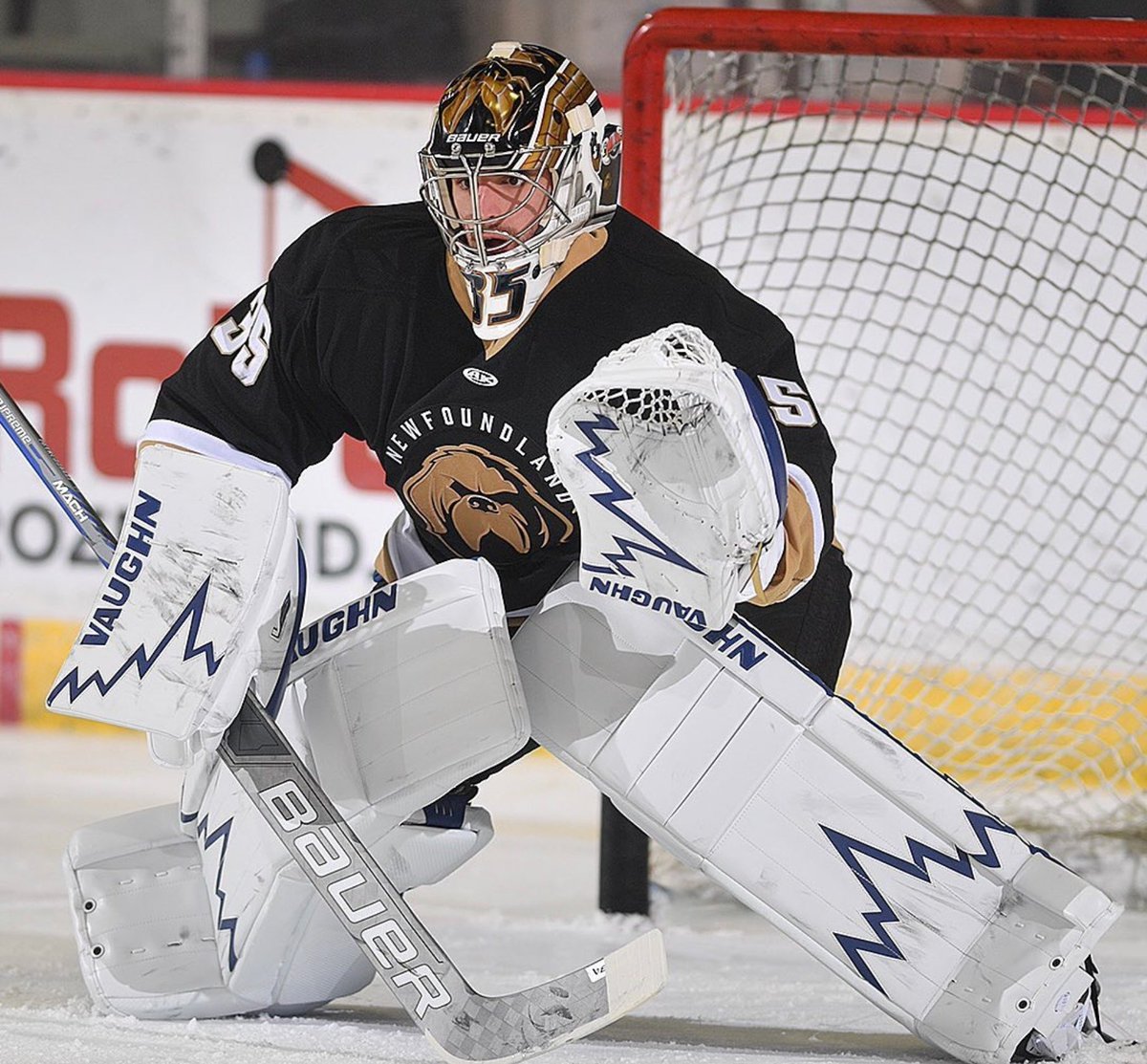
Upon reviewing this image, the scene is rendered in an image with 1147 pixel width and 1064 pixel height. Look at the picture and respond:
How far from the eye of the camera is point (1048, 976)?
1.58 m

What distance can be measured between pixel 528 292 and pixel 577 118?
7.1 inches

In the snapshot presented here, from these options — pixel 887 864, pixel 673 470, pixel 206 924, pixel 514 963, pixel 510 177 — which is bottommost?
pixel 514 963

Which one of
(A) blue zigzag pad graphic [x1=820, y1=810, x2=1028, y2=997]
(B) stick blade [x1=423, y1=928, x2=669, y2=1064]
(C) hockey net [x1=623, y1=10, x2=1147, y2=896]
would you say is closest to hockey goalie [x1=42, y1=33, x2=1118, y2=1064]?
(A) blue zigzag pad graphic [x1=820, y1=810, x2=1028, y2=997]

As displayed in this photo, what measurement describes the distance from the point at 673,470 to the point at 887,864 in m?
0.46

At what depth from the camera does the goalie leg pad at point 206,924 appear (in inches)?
66.5

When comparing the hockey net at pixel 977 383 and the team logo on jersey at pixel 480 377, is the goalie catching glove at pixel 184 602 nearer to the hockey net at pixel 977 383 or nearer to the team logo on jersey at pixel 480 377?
the team logo on jersey at pixel 480 377

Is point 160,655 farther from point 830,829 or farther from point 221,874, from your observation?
point 830,829

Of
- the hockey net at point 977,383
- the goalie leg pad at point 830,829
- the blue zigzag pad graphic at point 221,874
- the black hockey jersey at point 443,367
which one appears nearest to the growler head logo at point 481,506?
the black hockey jersey at point 443,367

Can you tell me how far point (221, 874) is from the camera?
1.73m

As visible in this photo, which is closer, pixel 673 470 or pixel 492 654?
pixel 673 470

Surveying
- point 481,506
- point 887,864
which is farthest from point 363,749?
point 887,864

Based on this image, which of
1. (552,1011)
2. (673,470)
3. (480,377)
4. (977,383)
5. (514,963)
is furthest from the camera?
(977,383)

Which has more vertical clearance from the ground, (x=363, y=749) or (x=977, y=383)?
(x=977, y=383)

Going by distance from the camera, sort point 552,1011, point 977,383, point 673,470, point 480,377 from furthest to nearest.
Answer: point 977,383 < point 480,377 < point 552,1011 < point 673,470
